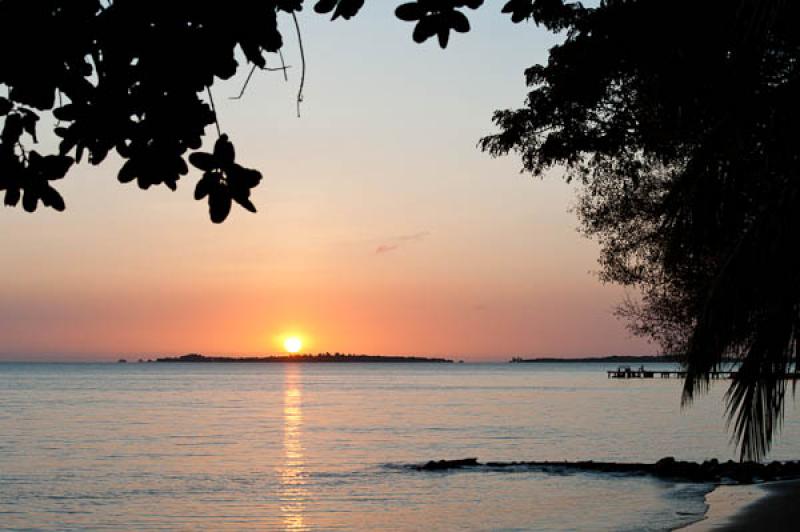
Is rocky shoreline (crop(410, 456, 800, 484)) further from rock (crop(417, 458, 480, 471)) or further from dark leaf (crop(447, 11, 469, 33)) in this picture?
dark leaf (crop(447, 11, 469, 33))

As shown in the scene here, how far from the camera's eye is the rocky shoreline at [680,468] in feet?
86.9

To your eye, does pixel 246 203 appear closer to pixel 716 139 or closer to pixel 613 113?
pixel 716 139

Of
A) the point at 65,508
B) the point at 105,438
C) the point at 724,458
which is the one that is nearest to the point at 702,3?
the point at 65,508

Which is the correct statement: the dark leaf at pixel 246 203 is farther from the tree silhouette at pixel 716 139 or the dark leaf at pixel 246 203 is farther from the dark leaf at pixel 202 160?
the tree silhouette at pixel 716 139

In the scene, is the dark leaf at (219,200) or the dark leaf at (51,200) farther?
the dark leaf at (51,200)

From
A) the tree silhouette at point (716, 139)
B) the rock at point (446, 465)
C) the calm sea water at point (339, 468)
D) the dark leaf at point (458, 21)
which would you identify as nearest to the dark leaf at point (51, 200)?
the dark leaf at point (458, 21)

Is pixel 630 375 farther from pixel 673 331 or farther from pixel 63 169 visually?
pixel 63 169

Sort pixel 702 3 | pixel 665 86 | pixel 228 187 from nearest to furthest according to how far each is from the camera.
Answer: pixel 228 187 < pixel 702 3 < pixel 665 86

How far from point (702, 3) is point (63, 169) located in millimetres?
6971

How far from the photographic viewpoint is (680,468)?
95.0 feet

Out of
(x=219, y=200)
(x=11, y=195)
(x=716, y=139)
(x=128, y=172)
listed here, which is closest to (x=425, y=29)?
(x=219, y=200)

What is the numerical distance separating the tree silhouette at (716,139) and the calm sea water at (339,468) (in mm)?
7820

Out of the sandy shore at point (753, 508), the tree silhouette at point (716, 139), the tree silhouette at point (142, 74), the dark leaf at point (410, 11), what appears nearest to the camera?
the tree silhouette at point (142, 74)

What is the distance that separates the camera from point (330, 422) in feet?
196
